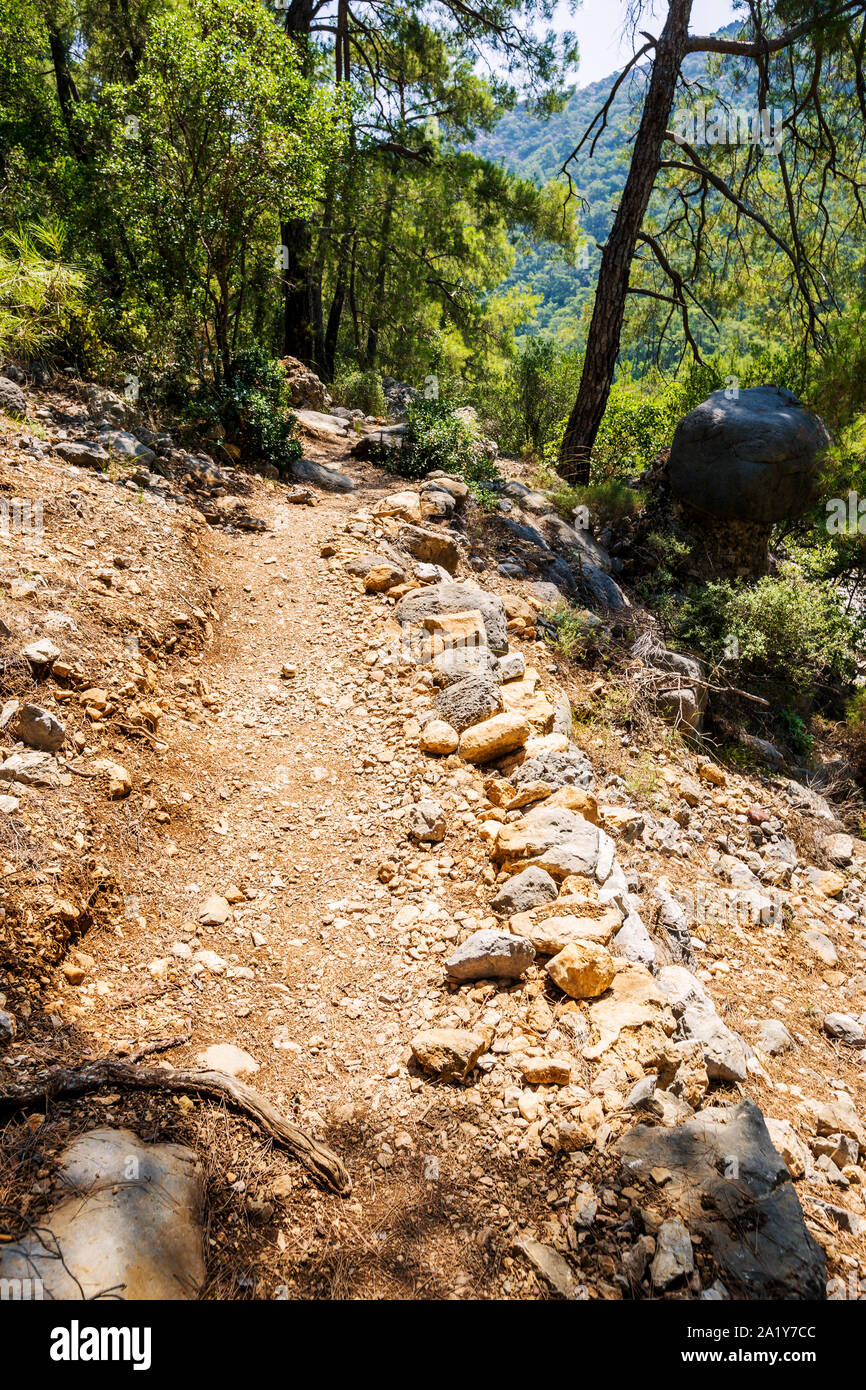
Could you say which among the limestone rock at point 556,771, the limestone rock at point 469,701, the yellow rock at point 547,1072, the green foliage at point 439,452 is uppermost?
the green foliage at point 439,452

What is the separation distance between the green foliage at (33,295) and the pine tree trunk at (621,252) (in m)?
5.19

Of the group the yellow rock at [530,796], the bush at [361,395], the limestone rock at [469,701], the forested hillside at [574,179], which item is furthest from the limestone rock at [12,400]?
the forested hillside at [574,179]

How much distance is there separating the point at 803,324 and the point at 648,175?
2.27 m

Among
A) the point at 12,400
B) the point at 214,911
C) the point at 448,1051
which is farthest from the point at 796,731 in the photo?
the point at 12,400

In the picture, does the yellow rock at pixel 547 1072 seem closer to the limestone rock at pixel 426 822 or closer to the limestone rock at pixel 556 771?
the limestone rock at pixel 426 822

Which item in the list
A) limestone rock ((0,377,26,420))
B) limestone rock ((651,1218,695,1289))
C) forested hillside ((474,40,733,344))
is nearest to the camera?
limestone rock ((651,1218,695,1289))

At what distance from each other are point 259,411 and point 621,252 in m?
4.36

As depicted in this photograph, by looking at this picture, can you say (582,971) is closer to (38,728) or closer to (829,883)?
(38,728)

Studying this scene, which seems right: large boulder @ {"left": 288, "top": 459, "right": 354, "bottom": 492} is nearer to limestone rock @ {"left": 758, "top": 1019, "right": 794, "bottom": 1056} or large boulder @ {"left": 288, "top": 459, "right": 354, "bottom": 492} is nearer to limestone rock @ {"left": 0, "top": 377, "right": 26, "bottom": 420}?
limestone rock @ {"left": 0, "top": 377, "right": 26, "bottom": 420}

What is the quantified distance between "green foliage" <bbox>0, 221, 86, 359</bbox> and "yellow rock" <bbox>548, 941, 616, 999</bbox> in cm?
540

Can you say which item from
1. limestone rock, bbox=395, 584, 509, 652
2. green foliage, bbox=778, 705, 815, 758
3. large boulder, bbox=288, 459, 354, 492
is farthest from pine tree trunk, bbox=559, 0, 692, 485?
limestone rock, bbox=395, 584, 509, 652

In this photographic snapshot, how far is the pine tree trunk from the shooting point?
22.5ft

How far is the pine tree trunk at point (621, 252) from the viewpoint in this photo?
6871 mm

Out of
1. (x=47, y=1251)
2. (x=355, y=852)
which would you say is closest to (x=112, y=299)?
(x=355, y=852)
